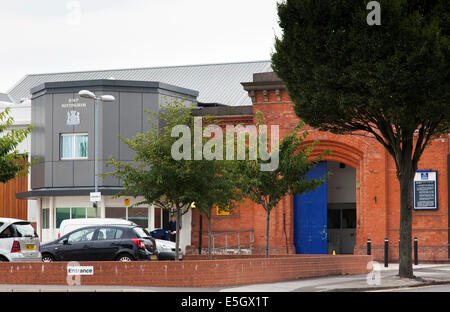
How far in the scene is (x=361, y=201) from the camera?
34125mm

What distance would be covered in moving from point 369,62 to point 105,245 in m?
9.98

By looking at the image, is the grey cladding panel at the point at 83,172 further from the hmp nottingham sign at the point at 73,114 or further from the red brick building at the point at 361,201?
the red brick building at the point at 361,201

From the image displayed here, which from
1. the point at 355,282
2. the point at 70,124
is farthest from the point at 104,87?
the point at 355,282

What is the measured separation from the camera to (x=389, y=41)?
19172 mm

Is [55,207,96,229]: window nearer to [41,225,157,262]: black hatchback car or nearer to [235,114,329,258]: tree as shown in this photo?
[41,225,157,262]: black hatchback car

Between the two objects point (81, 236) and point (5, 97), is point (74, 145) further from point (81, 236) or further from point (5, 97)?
point (5, 97)

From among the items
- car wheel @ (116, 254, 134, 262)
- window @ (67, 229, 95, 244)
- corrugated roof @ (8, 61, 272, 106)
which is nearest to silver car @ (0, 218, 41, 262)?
window @ (67, 229, 95, 244)

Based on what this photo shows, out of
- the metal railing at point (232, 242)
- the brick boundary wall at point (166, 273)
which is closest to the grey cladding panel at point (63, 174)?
the metal railing at point (232, 242)

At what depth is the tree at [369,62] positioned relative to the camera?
18969 millimetres

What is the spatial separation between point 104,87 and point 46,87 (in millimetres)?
2981

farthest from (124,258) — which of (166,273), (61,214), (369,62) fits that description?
(61,214)

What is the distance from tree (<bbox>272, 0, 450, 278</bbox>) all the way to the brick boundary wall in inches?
154

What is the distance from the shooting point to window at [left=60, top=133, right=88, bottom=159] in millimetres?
36312
